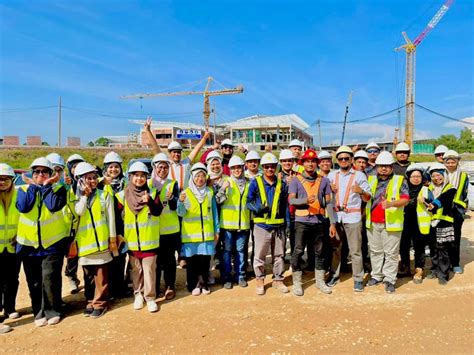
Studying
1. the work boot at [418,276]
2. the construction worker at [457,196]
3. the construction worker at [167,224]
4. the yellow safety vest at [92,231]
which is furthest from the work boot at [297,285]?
the construction worker at [457,196]

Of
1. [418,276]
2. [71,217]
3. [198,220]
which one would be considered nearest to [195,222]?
[198,220]

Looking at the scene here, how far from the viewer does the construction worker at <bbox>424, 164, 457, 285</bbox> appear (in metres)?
4.80

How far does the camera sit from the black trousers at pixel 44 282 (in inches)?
146

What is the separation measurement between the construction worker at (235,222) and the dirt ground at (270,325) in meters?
0.33

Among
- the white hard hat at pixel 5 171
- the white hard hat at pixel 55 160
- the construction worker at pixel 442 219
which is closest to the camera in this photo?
the white hard hat at pixel 5 171

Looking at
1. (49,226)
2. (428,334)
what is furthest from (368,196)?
(49,226)

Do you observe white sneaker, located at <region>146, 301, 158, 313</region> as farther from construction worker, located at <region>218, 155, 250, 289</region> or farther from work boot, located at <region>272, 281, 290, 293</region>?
work boot, located at <region>272, 281, 290, 293</region>

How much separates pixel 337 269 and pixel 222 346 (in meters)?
2.36

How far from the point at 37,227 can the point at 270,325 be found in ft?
9.58

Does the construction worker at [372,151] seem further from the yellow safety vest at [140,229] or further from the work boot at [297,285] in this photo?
the yellow safety vest at [140,229]

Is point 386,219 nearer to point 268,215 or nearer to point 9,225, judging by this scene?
point 268,215

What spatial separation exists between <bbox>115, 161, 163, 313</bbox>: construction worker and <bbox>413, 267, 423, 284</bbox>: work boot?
395 centimetres

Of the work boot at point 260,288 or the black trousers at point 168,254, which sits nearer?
the black trousers at point 168,254

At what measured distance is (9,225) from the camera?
12.1 feet
